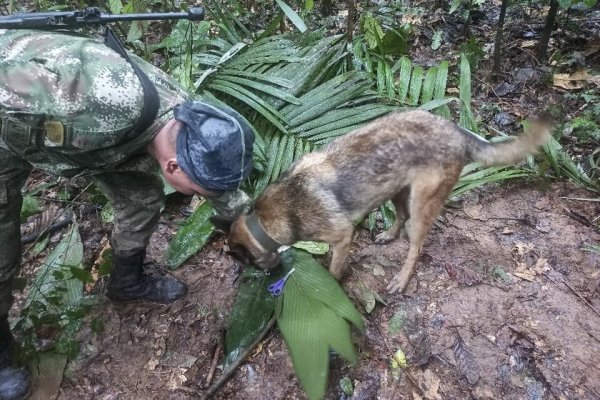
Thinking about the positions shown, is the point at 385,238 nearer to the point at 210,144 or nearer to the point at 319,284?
the point at 319,284

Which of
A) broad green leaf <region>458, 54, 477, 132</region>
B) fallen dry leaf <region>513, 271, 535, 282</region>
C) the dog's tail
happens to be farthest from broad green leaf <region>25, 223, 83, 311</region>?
A: broad green leaf <region>458, 54, 477, 132</region>

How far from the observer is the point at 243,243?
10.5 feet

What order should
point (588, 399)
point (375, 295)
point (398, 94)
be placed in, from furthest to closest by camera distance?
point (398, 94) → point (375, 295) → point (588, 399)

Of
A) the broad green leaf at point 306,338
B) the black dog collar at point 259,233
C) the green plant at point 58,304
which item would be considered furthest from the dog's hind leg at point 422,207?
the green plant at point 58,304

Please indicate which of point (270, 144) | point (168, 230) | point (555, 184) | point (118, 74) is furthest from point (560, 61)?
point (118, 74)

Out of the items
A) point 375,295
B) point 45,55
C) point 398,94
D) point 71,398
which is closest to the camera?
point 45,55

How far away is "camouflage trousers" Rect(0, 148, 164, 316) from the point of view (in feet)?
8.98

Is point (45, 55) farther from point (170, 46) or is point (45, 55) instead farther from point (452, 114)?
point (452, 114)

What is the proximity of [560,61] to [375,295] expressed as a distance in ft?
13.7

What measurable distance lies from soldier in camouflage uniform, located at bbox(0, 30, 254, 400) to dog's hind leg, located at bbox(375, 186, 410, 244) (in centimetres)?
166

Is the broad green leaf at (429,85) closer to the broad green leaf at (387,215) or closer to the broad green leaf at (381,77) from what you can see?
the broad green leaf at (381,77)

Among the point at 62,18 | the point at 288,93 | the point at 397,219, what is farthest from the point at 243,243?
the point at 288,93

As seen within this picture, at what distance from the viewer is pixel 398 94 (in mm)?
Result: 4953

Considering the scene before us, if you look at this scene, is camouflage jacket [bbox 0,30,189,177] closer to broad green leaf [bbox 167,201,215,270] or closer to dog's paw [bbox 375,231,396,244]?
broad green leaf [bbox 167,201,215,270]
